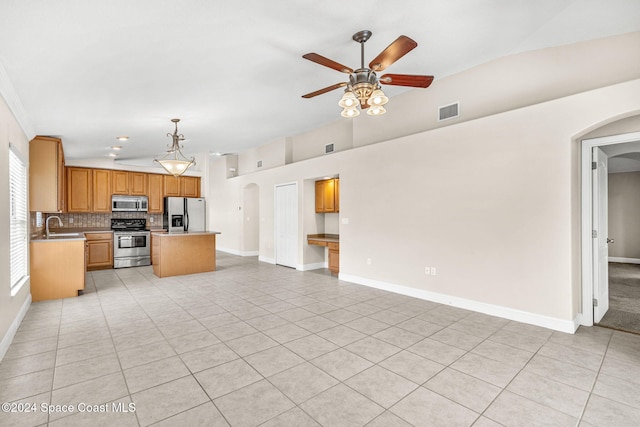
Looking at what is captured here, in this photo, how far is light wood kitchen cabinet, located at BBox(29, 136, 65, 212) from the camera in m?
4.88

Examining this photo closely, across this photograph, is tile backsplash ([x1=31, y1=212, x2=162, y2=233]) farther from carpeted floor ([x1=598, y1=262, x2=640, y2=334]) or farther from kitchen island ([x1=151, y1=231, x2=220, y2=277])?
carpeted floor ([x1=598, y1=262, x2=640, y2=334])

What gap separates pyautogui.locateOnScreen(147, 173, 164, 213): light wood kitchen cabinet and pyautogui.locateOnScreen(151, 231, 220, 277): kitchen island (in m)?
2.31

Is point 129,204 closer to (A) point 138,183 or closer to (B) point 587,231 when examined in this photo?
(A) point 138,183

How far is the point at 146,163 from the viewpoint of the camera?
33.2 feet

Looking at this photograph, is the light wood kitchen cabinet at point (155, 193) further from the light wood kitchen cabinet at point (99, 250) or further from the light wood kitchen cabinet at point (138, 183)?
the light wood kitchen cabinet at point (99, 250)

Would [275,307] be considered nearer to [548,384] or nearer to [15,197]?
[548,384]

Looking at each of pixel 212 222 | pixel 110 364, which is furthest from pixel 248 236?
pixel 110 364

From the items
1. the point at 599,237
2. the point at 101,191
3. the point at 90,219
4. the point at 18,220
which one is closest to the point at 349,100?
the point at 599,237

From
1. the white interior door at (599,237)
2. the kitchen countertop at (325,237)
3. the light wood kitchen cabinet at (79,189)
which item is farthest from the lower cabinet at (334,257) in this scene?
the light wood kitchen cabinet at (79,189)

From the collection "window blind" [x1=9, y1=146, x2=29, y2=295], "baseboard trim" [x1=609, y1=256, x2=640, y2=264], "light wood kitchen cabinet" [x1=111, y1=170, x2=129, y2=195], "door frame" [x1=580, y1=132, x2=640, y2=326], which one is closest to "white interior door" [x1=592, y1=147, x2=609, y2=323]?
"door frame" [x1=580, y1=132, x2=640, y2=326]

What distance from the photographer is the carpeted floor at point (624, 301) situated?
360 cm

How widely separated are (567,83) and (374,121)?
275 centimetres

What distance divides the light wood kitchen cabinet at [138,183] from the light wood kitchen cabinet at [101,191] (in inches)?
19.0

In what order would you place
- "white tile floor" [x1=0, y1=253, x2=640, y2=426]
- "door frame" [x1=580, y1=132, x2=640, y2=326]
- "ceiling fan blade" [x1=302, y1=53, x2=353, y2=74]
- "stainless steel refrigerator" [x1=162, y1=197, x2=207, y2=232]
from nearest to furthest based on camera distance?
"white tile floor" [x1=0, y1=253, x2=640, y2=426] → "ceiling fan blade" [x1=302, y1=53, x2=353, y2=74] → "door frame" [x1=580, y1=132, x2=640, y2=326] → "stainless steel refrigerator" [x1=162, y1=197, x2=207, y2=232]
